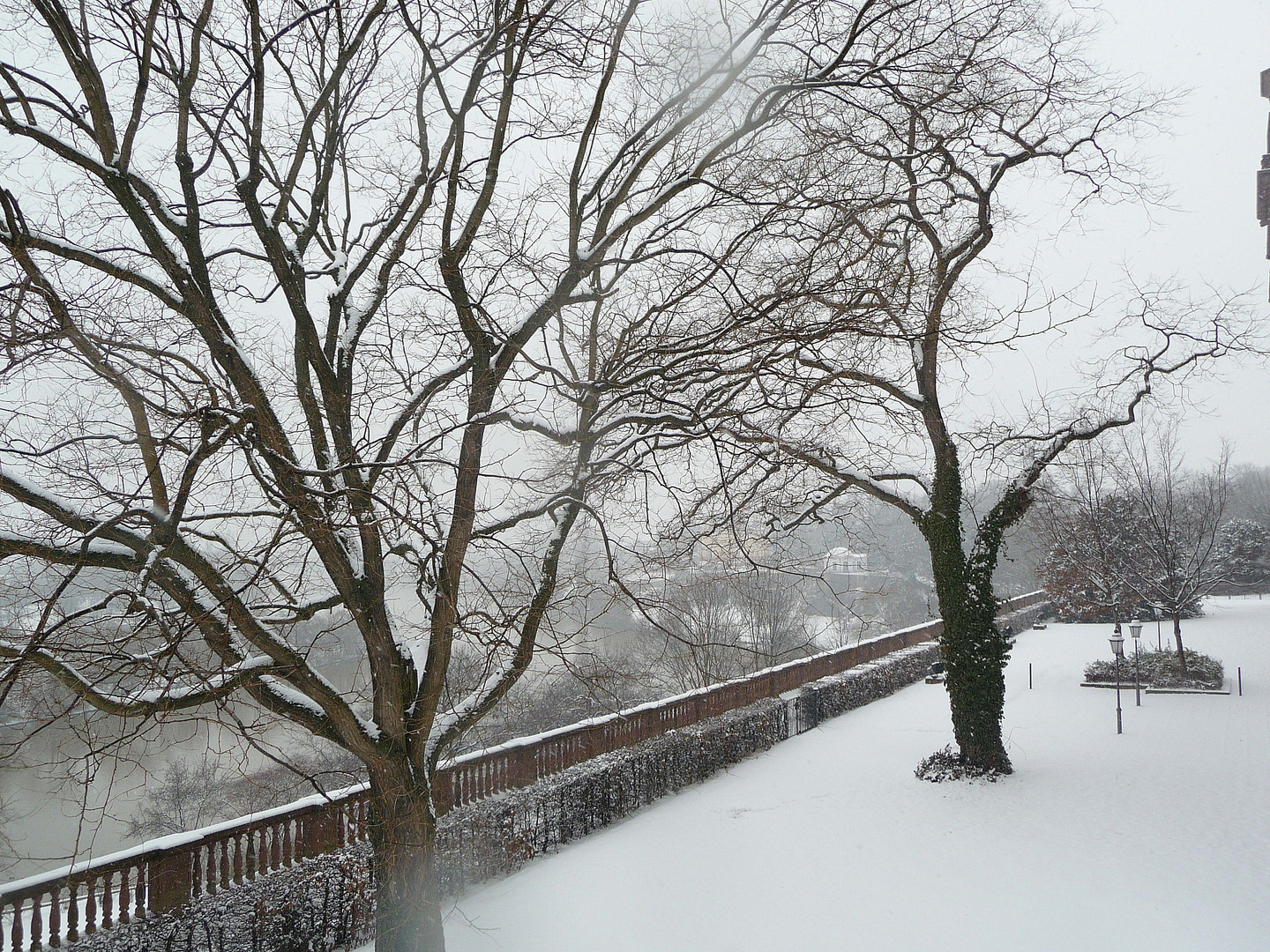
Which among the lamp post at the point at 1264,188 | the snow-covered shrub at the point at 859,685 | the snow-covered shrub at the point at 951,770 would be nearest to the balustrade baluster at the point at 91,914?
the lamp post at the point at 1264,188

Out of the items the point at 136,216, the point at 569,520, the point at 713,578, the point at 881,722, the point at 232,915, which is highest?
the point at 136,216

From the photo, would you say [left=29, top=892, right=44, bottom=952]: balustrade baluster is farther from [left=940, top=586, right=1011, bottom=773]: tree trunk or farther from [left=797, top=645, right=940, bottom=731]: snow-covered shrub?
[left=797, top=645, right=940, bottom=731]: snow-covered shrub

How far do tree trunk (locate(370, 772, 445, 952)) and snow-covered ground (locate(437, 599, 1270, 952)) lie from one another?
142cm

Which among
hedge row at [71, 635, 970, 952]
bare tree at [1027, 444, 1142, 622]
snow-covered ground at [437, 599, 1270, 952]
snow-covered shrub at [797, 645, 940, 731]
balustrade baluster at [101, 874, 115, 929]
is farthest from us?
bare tree at [1027, 444, 1142, 622]

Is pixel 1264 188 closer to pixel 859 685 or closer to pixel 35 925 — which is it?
pixel 35 925

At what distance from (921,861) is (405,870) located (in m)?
5.44

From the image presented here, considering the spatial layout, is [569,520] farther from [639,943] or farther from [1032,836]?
[1032,836]

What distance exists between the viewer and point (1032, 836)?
820 cm

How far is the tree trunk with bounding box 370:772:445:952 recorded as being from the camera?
4734mm

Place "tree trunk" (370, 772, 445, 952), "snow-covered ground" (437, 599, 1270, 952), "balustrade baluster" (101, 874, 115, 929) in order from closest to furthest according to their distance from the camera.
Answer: "tree trunk" (370, 772, 445, 952)
"balustrade baluster" (101, 874, 115, 929)
"snow-covered ground" (437, 599, 1270, 952)

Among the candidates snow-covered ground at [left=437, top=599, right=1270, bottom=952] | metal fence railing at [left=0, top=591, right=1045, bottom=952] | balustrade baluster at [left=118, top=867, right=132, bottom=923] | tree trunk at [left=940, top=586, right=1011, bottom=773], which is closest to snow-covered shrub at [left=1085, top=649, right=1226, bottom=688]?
snow-covered ground at [left=437, top=599, right=1270, bottom=952]

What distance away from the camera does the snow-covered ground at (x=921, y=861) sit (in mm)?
6195

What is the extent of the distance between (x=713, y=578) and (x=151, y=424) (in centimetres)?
373

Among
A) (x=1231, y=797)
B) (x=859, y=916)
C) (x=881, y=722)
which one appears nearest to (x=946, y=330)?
(x=859, y=916)
